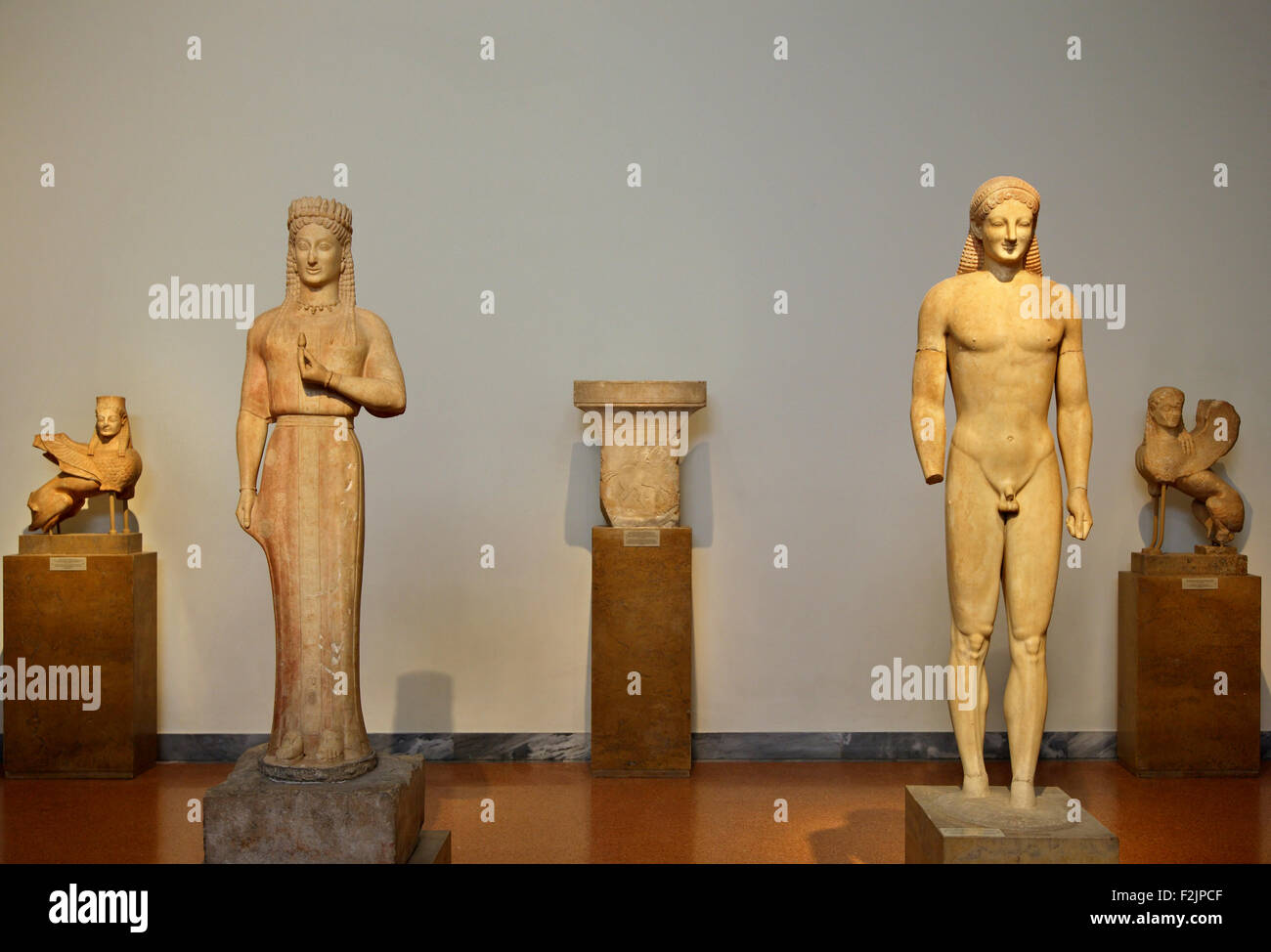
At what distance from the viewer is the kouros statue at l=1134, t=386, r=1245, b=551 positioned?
6598mm

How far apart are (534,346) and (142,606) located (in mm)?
2882

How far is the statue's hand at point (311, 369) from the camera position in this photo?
13.4 feet

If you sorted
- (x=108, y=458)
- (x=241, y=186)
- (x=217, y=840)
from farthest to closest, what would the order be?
(x=241, y=186) → (x=108, y=458) → (x=217, y=840)

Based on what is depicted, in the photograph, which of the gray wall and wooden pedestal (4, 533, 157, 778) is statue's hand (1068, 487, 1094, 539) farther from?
wooden pedestal (4, 533, 157, 778)

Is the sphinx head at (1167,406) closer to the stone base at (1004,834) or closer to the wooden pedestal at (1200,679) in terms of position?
the wooden pedestal at (1200,679)

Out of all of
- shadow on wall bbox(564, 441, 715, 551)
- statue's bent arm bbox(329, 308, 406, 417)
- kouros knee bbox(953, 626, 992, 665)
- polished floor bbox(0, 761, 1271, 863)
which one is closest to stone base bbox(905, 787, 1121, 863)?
kouros knee bbox(953, 626, 992, 665)

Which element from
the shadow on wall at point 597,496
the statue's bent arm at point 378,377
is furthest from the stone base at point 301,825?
the shadow on wall at point 597,496

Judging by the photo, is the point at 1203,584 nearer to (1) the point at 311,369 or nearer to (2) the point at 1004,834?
(2) the point at 1004,834

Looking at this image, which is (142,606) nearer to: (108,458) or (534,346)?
(108,458)

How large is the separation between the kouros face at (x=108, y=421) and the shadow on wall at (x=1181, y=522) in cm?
643

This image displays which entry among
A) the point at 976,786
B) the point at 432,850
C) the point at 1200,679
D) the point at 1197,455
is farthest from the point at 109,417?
the point at 1200,679

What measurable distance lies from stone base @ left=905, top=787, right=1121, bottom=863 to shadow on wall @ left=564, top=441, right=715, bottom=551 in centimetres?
295

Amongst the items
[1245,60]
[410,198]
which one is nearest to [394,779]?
[410,198]

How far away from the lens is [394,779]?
4133 mm
